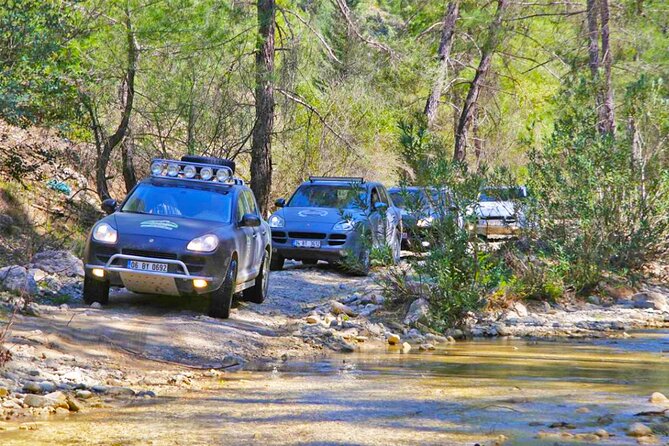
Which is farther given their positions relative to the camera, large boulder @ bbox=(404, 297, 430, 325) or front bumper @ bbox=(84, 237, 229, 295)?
large boulder @ bbox=(404, 297, 430, 325)

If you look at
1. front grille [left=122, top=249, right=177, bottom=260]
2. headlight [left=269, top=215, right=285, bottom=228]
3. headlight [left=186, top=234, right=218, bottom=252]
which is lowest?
front grille [left=122, top=249, right=177, bottom=260]

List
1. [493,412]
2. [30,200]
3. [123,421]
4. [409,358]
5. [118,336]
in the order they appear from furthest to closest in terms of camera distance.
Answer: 1. [30,200]
2. [409,358]
3. [118,336]
4. [493,412]
5. [123,421]

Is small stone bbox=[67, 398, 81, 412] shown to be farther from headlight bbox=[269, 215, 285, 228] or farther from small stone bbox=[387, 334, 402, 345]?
headlight bbox=[269, 215, 285, 228]

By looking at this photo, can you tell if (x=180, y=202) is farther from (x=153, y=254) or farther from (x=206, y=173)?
(x=153, y=254)

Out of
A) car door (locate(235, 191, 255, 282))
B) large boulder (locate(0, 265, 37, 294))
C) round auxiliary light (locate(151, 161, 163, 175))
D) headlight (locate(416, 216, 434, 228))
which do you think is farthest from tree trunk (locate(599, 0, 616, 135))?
large boulder (locate(0, 265, 37, 294))

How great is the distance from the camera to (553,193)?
58.1ft

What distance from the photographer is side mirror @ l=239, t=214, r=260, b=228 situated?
44.3 feet

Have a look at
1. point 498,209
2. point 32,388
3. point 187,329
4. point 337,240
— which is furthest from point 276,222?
point 32,388

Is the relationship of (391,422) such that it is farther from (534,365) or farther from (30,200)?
(30,200)

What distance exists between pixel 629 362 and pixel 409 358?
2401mm

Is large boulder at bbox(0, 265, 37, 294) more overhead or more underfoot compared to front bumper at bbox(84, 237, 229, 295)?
more underfoot

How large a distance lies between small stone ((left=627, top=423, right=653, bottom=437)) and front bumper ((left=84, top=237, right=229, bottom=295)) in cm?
604

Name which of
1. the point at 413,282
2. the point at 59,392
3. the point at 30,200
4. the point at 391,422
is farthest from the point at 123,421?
the point at 30,200

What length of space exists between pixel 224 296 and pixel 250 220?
121cm
